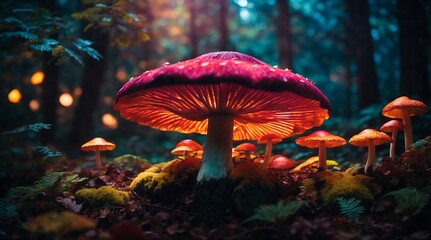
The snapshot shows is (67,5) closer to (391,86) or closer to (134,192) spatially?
(134,192)

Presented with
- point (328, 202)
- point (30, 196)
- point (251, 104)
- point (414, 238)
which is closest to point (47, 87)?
point (30, 196)

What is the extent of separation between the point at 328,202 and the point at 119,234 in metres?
1.91

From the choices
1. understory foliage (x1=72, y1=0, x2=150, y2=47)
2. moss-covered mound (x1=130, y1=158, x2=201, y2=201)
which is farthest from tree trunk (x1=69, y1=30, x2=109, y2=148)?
moss-covered mound (x1=130, y1=158, x2=201, y2=201)

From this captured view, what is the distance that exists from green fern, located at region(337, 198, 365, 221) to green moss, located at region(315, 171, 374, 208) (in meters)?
0.10

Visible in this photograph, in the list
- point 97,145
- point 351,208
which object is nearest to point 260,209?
point 351,208

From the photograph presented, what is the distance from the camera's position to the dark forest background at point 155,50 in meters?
4.76

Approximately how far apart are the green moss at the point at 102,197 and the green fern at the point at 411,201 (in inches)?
104

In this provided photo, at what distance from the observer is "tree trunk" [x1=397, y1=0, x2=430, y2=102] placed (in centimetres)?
532

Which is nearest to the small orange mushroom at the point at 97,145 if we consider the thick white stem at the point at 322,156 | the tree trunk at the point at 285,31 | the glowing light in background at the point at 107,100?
the thick white stem at the point at 322,156

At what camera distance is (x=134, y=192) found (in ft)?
11.8

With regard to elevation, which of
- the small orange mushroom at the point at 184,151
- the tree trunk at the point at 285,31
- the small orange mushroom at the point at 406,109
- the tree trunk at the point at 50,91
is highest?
the tree trunk at the point at 285,31

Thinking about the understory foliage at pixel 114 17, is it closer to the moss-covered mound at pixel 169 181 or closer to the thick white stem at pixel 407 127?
the moss-covered mound at pixel 169 181

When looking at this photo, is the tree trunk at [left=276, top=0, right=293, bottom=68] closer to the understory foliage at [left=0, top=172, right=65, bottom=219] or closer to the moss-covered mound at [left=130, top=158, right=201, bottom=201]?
the moss-covered mound at [left=130, top=158, right=201, bottom=201]

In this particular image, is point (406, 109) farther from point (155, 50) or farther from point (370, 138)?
point (155, 50)
